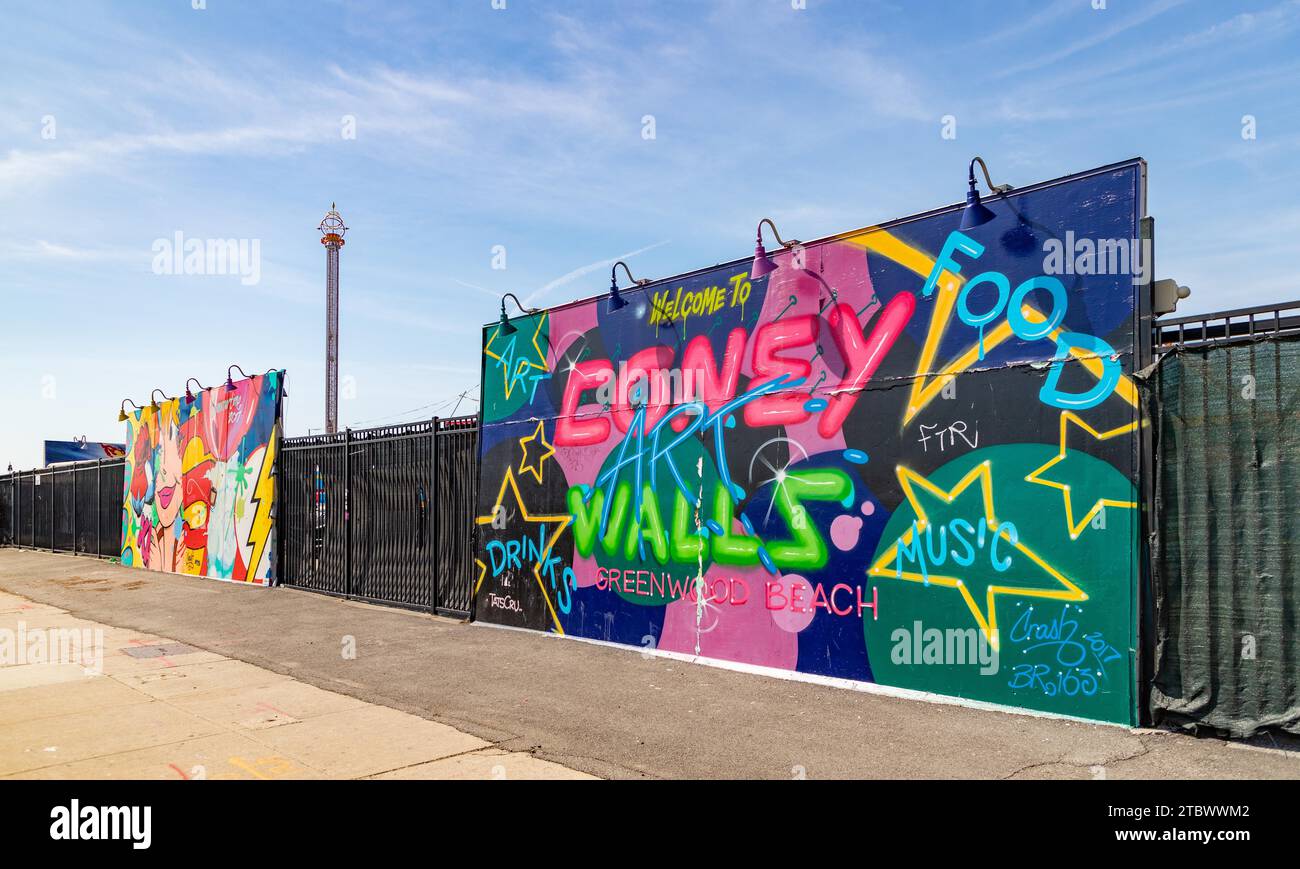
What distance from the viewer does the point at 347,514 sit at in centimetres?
1373

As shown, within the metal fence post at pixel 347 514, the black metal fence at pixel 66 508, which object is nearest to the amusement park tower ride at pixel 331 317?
the black metal fence at pixel 66 508

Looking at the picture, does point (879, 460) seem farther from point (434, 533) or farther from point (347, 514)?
point (347, 514)

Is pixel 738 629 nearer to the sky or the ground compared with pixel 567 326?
nearer to the ground

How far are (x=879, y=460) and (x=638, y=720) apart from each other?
2.76 metres

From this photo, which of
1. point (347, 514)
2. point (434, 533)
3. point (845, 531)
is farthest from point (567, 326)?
point (347, 514)

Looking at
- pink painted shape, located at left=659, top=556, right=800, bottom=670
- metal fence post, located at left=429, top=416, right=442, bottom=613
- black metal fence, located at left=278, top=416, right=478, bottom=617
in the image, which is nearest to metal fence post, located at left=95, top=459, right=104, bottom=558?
black metal fence, located at left=278, top=416, right=478, bottom=617

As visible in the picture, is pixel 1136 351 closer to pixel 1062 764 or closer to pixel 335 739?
Answer: pixel 1062 764

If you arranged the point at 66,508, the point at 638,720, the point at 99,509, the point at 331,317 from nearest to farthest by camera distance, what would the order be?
the point at 638,720 < the point at 99,509 < the point at 66,508 < the point at 331,317

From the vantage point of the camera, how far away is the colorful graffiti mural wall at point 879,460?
19.8ft

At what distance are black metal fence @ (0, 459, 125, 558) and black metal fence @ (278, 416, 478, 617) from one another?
1031 centimetres

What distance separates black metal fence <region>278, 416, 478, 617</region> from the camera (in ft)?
38.6
